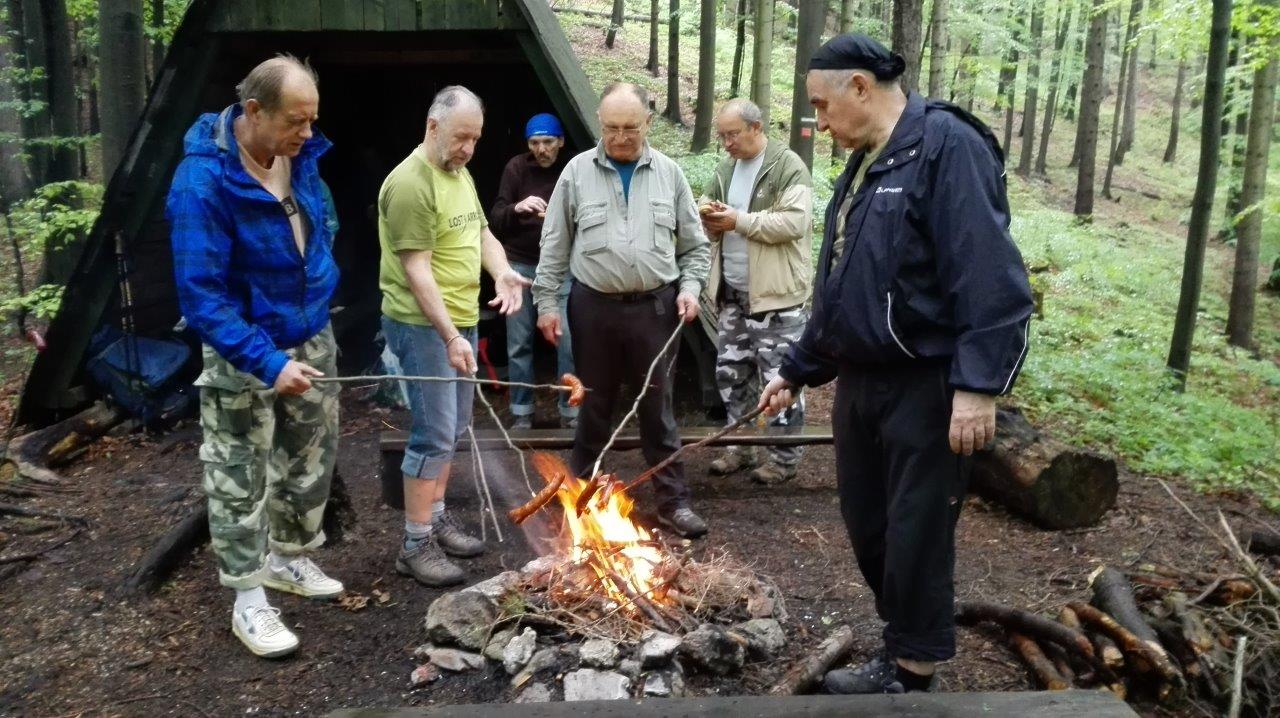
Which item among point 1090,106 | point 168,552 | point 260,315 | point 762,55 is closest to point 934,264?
point 260,315

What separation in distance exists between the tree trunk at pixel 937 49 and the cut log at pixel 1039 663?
994cm

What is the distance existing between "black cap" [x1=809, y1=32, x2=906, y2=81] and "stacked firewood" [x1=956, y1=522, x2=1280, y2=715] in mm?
2148

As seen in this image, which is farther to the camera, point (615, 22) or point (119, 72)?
point (615, 22)

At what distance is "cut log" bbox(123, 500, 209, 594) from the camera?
3799 mm

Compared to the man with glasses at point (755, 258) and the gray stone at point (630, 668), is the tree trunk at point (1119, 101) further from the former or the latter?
the gray stone at point (630, 668)

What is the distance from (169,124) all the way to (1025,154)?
2220cm

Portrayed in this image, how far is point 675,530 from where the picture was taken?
14.9 ft

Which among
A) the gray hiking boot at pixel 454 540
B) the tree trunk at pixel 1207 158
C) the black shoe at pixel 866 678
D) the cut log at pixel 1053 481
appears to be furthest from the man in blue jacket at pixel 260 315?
the tree trunk at pixel 1207 158

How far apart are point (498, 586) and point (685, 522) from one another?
52.0 inches

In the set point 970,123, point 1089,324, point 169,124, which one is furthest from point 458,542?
point 1089,324

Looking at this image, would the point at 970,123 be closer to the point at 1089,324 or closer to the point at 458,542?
the point at 458,542

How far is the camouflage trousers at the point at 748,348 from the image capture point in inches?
197

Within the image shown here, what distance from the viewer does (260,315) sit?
10.4 feet

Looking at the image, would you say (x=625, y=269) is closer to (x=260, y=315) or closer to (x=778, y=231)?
(x=778, y=231)
